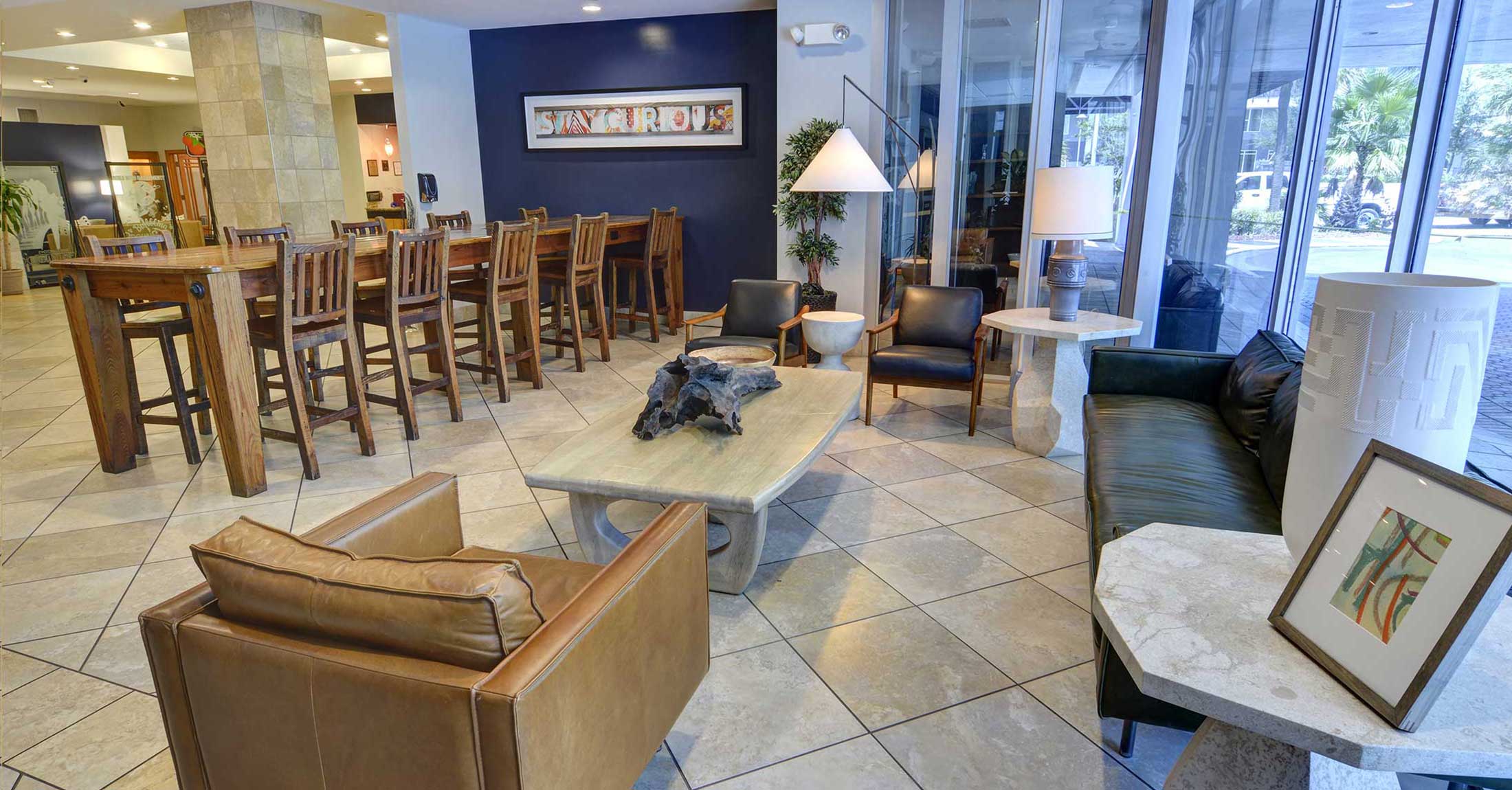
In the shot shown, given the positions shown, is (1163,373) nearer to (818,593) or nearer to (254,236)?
(818,593)

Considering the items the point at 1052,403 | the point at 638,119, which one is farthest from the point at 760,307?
the point at 638,119

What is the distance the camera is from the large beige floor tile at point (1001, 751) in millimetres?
1773

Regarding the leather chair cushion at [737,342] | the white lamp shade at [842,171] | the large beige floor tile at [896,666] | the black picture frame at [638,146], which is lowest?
the large beige floor tile at [896,666]

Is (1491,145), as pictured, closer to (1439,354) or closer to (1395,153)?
(1395,153)

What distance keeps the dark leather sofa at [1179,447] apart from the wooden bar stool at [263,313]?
3.71 meters

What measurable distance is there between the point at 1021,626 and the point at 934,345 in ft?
7.61

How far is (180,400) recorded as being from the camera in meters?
3.74

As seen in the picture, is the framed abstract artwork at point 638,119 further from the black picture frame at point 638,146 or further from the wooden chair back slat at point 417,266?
the wooden chair back slat at point 417,266

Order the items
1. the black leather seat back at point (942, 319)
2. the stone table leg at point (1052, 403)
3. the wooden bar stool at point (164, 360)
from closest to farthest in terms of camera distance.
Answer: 1. the wooden bar stool at point (164, 360)
2. the stone table leg at point (1052, 403)
3. the black leather seat back at point (942, 319)

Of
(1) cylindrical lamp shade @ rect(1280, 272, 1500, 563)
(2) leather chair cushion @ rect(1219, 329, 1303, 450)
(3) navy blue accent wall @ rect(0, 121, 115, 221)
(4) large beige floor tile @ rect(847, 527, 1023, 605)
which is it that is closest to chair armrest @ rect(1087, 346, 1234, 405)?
(2) leather chair cushion @ rect(1219, 329, 1303, 450)

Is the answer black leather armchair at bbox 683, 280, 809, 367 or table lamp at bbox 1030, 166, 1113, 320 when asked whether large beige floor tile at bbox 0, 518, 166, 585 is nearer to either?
black leather armchair at bbox 683, 280, 809, 367

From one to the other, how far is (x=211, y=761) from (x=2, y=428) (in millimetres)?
4252

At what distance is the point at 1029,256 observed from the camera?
193 inches

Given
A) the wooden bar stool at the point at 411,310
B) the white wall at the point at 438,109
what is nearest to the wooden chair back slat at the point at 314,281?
the wooden bar stool at the point at 411,310
